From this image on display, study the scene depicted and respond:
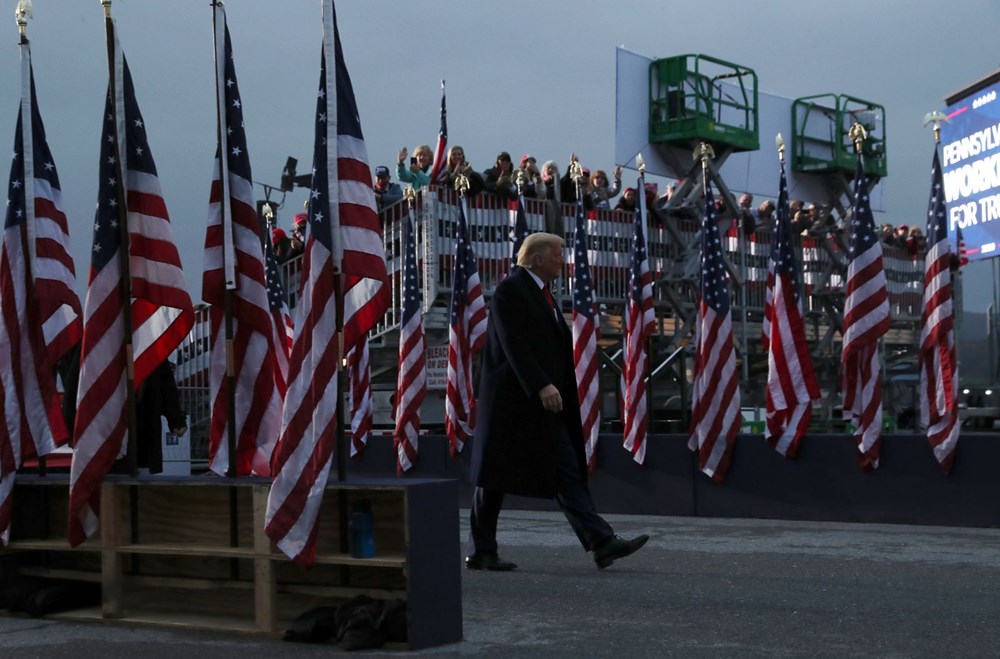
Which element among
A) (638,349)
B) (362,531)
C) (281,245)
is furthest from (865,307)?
(281,245)

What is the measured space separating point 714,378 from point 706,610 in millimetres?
7133

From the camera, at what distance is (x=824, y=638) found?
22.3 ft

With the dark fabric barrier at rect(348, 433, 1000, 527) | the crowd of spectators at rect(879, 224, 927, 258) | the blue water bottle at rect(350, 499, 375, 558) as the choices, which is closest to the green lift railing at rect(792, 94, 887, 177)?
the crowd of spectators at rect(879, 224, 927, 258)

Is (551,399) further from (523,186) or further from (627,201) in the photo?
(627,201)

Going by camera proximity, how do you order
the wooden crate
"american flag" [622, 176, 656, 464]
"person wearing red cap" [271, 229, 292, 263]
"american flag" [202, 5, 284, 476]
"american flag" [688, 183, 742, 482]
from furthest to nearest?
1. "person wearing red cap" [271, 229, 292, 263]
2. "american flag" [622, 176, 656, 464]
3. "american flag" [688, 183, 742, 482]
4. "american flag" [202, 5, 284, 476]
5. the wooden crate

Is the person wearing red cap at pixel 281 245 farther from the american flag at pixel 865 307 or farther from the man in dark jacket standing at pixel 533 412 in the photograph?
the man in dark jacket standing at pixel 533 412

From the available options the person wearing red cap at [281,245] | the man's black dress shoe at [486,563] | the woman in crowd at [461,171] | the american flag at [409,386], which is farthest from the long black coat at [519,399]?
the person wearing red cap at [281,245]

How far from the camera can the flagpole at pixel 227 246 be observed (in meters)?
7.84

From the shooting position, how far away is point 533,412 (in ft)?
30.8

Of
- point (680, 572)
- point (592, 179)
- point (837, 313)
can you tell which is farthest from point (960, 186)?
point (680, 572)

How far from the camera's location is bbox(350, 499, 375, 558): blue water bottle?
22.7ft

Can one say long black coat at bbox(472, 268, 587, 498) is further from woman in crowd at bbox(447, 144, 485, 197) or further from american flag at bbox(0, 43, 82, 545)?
woman in crowd at bbox(447, 144, 485, 197)

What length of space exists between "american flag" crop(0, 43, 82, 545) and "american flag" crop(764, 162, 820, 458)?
676 centimetres

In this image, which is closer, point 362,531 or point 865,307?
point 362,531
